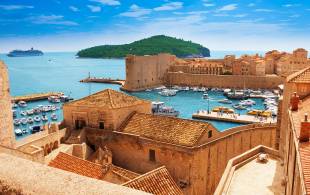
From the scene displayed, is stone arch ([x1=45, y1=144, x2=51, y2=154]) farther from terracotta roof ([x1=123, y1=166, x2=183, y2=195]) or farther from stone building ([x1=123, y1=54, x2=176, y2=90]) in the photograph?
stone building ([x1=123, y1=54, x2=176, y2=90])

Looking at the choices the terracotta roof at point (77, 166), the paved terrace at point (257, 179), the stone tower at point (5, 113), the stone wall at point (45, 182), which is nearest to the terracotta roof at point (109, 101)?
the terracotta roof at point (77, 166)

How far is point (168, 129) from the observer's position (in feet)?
46.2

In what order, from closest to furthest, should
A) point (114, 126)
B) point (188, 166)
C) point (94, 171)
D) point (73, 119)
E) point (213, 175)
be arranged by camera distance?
point (94, 171) < point (188, 166) < point (213, 175) < point (114, 126) < point (73, 119)

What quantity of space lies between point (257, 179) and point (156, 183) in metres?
3.33

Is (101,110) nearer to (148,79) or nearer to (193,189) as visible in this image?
(193,189)

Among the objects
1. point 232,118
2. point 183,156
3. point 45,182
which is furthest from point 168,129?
point 232,118

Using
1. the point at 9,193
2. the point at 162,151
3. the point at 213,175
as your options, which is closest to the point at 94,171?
the point at 162,151

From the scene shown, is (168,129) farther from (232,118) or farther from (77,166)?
(232,118)

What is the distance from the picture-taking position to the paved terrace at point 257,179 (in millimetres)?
9422

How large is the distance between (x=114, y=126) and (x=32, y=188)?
1259 centimetres

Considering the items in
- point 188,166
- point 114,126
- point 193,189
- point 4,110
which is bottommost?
point 193,189

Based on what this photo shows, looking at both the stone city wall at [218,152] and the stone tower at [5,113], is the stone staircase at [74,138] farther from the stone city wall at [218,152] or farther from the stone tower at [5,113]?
the stone city wall at [218,152]

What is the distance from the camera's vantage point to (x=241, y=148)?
54.7ft

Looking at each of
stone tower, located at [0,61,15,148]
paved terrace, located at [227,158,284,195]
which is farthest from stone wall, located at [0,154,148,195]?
stone tower, located at [0,61,15,148]
